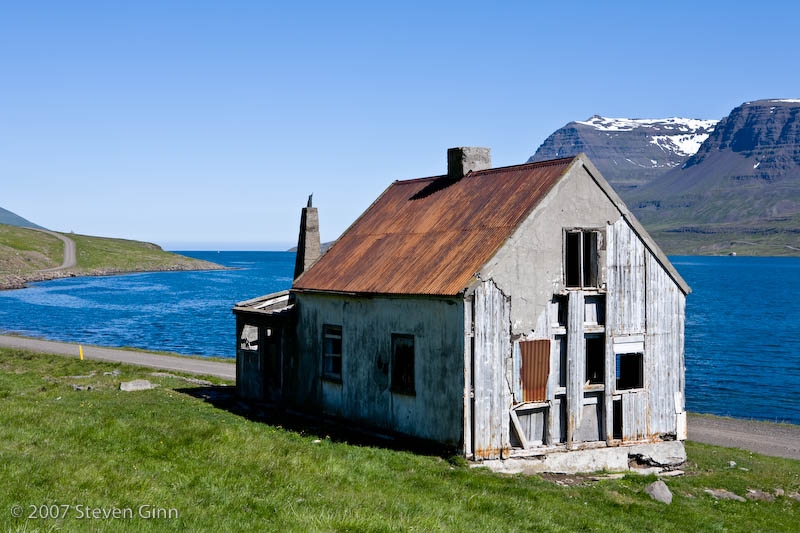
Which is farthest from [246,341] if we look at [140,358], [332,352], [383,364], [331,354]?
[140,358]

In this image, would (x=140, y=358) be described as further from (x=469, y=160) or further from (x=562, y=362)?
(x=562, y=362)

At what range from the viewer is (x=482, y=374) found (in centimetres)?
1981

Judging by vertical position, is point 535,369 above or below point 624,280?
below

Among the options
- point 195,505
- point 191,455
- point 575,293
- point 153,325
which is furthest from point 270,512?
point 153,325

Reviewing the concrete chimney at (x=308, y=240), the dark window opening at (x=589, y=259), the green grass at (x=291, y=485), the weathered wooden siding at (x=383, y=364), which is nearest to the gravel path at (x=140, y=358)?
the concrete chimney at (x=308, y=240)

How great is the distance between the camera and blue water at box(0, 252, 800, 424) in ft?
157

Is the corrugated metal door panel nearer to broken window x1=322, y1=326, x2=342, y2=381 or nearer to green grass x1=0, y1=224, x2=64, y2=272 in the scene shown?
Result: broken window x1=322, y1=326, x2=342, y2=381

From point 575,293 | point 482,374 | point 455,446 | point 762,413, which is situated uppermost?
point 575,293

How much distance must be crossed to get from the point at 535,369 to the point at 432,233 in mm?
5380

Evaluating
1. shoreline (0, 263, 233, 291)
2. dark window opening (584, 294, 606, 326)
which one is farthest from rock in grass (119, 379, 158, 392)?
shoreline (0, 263, 233, 291)

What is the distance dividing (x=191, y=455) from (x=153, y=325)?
67701 mm

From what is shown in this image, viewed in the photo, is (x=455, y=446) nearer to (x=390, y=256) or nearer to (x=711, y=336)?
(x=390, y=256)

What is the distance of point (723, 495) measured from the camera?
19.8 meters

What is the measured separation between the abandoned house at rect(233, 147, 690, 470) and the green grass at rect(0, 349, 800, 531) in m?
→ 1.51
